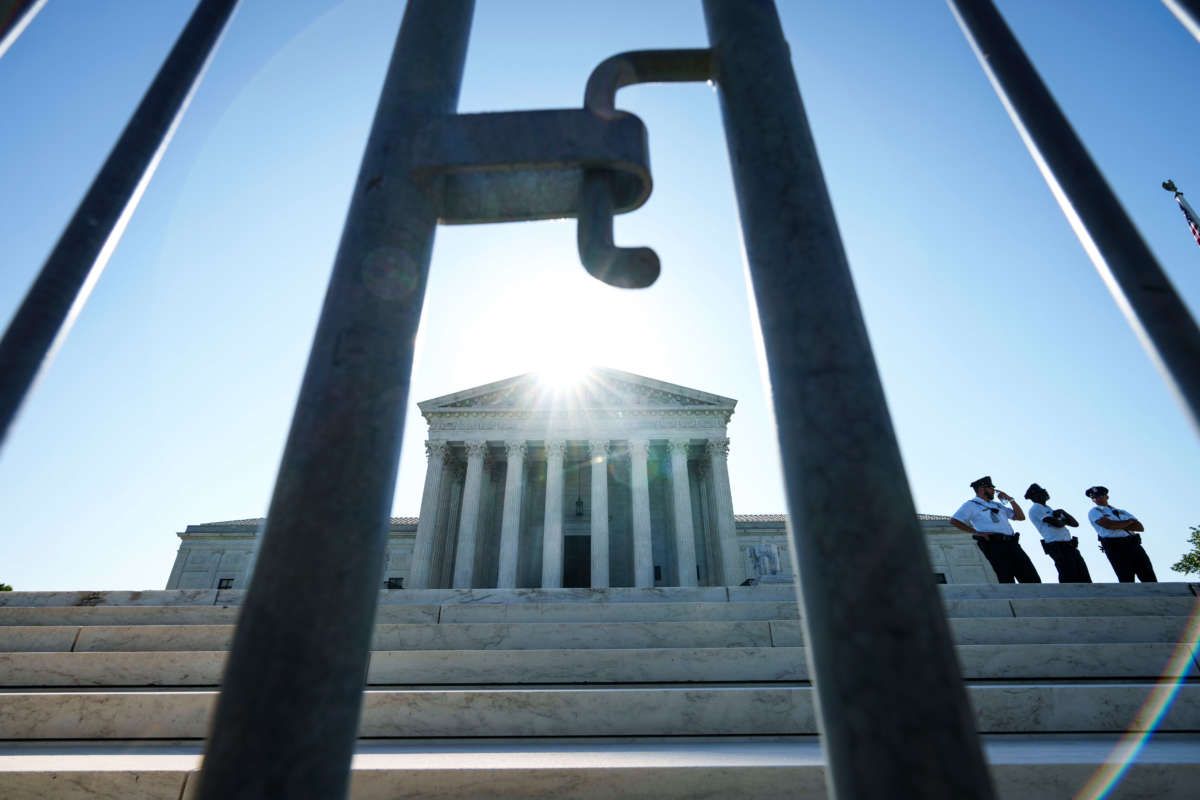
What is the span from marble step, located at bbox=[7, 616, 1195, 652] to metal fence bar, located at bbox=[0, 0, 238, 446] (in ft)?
19.3

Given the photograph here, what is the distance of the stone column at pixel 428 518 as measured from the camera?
97.6 ft

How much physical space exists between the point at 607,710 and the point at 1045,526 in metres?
10.4

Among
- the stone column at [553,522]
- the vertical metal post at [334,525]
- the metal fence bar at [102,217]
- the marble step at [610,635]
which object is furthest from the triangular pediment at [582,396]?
the vertical metal post at [334,525]

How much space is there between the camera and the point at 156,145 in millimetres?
1929

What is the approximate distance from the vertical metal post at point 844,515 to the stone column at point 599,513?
28673 millimetres

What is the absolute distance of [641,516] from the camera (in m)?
30.9

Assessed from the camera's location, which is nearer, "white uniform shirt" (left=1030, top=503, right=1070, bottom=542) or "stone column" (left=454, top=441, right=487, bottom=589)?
"white uniform shirt" (left=1030, top=503, right=1070, bottom=542)

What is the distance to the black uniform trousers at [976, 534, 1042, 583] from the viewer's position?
10.7 meters

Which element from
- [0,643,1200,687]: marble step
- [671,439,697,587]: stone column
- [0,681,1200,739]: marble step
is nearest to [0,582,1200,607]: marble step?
[0,643,1200,687]: marble step

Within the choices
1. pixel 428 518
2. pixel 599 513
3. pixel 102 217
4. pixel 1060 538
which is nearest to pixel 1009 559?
pixel 1060 538

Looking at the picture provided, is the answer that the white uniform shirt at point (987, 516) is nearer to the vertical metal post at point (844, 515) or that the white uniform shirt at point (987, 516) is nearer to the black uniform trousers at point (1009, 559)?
the black uniform trousers at point (1009, 559)

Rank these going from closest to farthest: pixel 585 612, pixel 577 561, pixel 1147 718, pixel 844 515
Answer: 1. pixel 844 515
2. pixel 1147 718
3. pixel 585 612
4. pixel 577 561

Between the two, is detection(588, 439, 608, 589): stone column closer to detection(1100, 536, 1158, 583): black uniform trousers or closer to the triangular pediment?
the triangular pediment

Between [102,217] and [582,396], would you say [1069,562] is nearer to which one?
[102,217]
